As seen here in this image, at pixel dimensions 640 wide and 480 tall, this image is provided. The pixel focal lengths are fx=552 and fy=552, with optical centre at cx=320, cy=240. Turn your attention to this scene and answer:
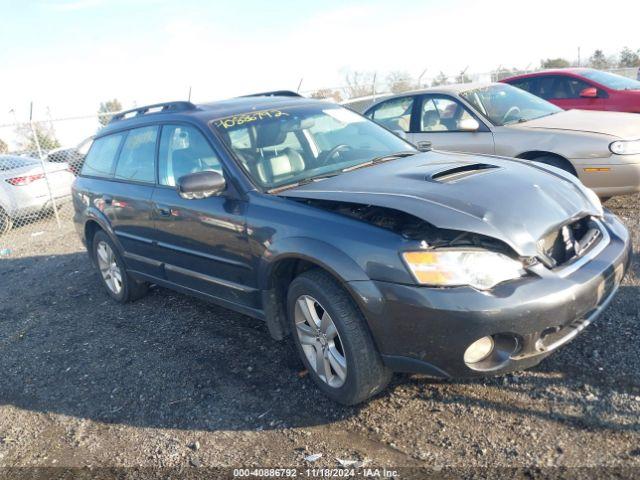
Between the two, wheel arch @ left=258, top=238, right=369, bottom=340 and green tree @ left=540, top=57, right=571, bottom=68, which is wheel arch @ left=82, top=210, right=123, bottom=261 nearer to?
wheel arch @ left=258, top=238, right=369, bottom=340

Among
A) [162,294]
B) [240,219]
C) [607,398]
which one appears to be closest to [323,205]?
[240,219]

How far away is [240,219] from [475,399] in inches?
70.3

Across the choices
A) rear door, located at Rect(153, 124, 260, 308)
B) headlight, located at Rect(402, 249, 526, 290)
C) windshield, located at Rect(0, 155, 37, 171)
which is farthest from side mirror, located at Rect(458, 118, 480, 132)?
windshield, located at Rect(0, 155, 37, 171)

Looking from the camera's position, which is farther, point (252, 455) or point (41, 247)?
point (41, 247)

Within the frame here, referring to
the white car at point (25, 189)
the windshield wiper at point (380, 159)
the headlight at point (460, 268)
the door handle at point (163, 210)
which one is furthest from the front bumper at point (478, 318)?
the white car at point (25, 189)

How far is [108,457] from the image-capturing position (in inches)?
123

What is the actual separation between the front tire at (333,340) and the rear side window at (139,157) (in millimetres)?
1945

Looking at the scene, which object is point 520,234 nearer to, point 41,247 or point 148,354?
point 148,354

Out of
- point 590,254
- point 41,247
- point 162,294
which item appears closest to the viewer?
point 590,254

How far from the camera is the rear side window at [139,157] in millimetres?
4531

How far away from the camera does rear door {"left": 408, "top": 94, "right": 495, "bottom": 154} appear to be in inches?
256

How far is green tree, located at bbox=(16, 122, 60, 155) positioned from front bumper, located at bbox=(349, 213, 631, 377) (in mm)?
8445

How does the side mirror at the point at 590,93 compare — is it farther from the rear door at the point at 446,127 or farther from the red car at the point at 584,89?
the rear door at the point at 446,127

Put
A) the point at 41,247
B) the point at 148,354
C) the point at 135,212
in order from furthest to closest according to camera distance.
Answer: the point at 41,247 < the point at 135,212 < the point at 148,354
